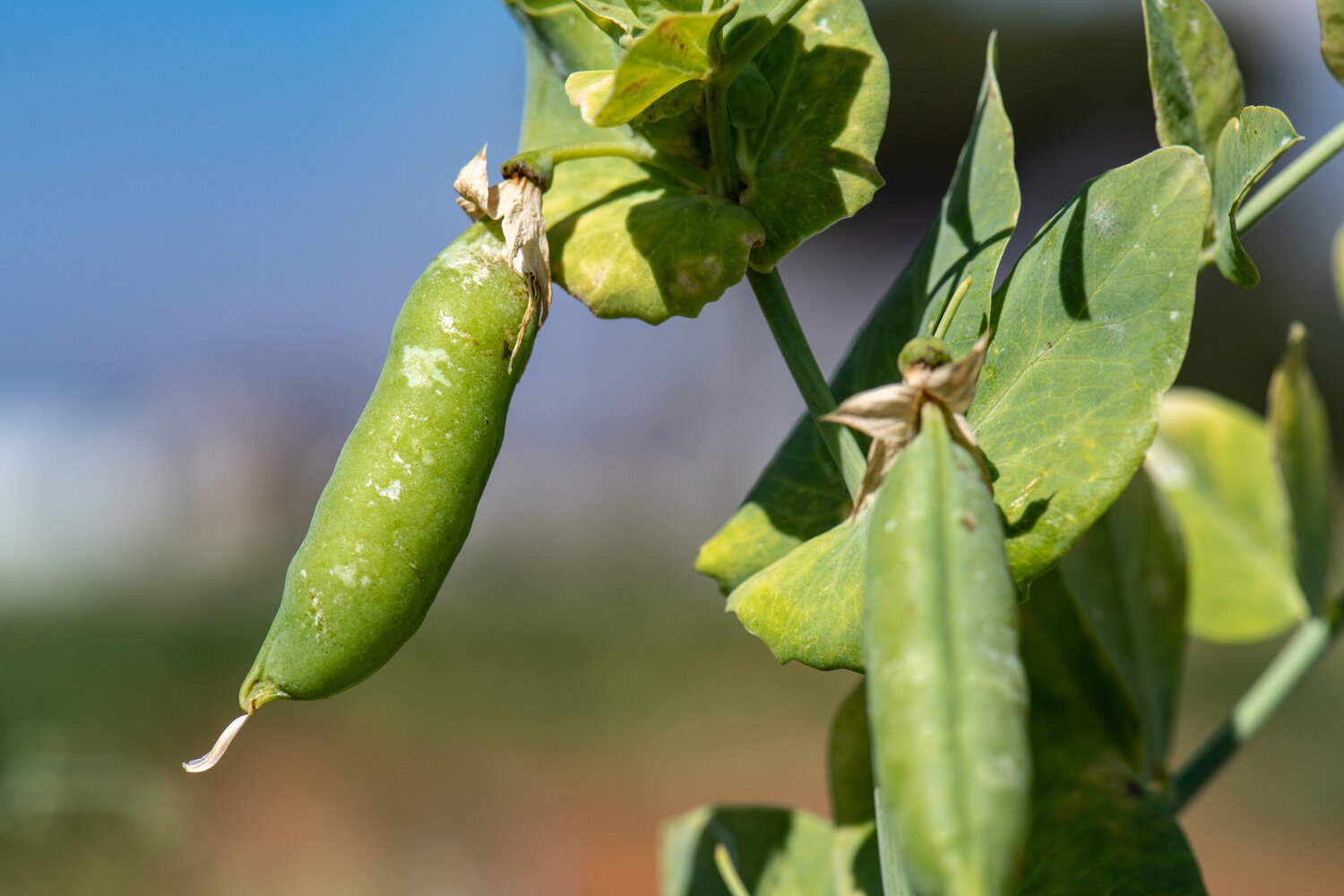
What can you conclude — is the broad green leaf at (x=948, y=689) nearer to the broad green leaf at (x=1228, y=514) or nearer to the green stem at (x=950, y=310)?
the green stem at (x=950, y=310)

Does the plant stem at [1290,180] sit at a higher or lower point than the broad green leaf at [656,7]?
lower


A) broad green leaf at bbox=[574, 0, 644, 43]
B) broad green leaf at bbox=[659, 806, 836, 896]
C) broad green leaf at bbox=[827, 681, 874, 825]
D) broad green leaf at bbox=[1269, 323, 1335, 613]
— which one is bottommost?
broad green leaf at bbox=[659, 806, 836, 896]

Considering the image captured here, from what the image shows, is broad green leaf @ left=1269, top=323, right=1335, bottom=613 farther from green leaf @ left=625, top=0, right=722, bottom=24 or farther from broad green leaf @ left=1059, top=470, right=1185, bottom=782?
green leaf @ left=625, top=0, right=722, bottom=24

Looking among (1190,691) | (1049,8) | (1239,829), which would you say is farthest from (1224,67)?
(1049,8)

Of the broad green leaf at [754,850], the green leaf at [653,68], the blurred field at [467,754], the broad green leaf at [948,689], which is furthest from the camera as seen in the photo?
the blurred field at [467,754]

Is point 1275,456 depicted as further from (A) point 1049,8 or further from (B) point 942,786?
(A) point 1049,8

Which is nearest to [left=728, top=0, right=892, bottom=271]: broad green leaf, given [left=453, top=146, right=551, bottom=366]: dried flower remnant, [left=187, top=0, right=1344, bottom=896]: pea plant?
[left=187, top=0, right=1344, bottom=896]: pea plant

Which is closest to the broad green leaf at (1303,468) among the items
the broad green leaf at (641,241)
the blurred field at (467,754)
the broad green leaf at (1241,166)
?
the broad green leaf at (1241,166)
